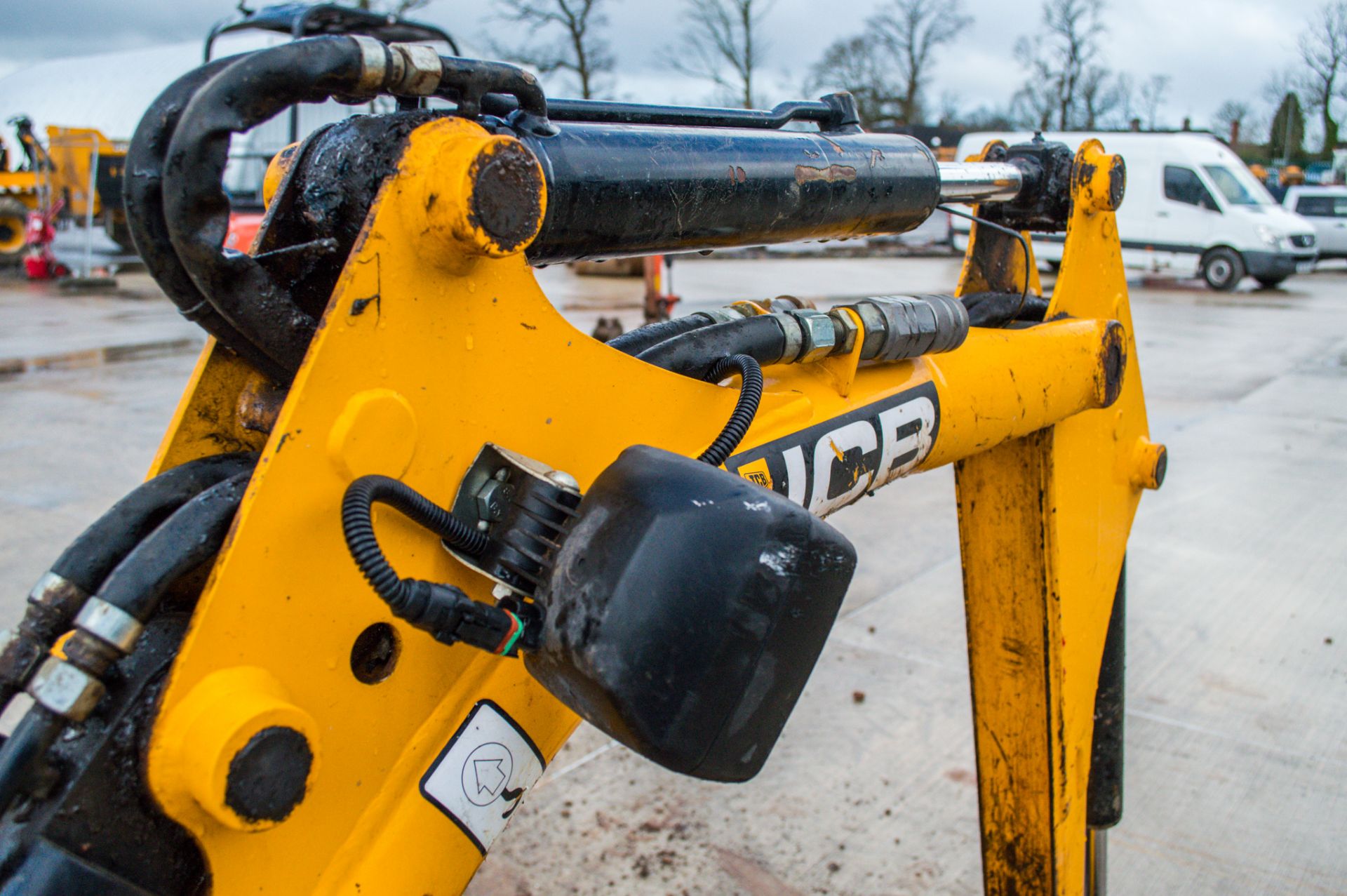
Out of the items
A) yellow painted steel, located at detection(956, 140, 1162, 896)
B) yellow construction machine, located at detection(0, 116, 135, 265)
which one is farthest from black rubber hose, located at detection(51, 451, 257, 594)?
yellow construction machine, located at detection(0, 116, 135, 265)

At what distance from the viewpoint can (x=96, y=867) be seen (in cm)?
A: 65

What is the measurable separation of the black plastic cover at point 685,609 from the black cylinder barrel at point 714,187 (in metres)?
0.22

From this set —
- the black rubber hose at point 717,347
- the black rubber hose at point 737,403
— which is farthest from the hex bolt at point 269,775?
the black rubber hose at point 717,347

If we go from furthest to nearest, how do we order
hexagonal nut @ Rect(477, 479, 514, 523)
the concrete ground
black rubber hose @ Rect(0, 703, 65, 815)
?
the concrete ground < hexagonal nut @ Rect(477, 479, 514, 523) < black rubber hose @ Rect(0, 703, 65, 815)

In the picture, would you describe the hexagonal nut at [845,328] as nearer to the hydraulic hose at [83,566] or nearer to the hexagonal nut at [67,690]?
the hydraulic hose at [83,566]

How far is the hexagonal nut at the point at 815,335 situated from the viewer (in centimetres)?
107

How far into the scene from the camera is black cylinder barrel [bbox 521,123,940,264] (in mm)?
846

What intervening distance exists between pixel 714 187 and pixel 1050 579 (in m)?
0.79

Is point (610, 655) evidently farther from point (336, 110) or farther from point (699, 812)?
point (336, 110)

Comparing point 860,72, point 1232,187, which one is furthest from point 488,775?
point 860,72

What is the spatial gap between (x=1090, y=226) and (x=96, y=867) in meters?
1.36

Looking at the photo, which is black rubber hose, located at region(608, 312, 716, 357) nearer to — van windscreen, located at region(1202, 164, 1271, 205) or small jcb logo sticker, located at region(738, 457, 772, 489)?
small jcb logo sticker, located at region(738, 457, 772, 489)

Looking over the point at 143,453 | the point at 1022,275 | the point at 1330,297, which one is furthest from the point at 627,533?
the point at 1330,297

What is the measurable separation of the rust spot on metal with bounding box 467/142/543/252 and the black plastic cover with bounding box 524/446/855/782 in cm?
18
